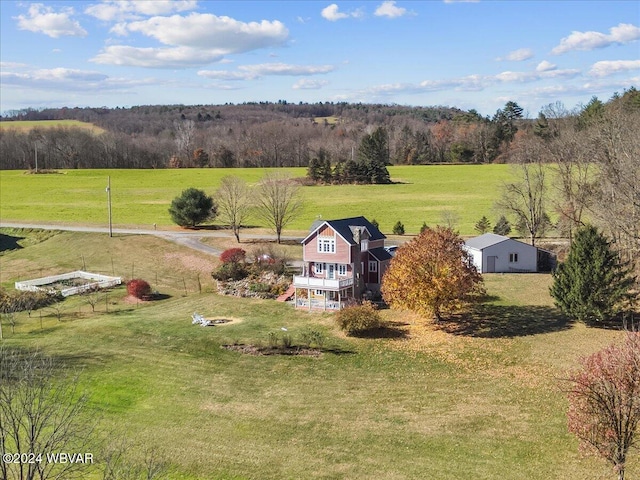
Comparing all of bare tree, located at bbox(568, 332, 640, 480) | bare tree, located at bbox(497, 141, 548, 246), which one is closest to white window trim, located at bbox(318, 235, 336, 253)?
bare tree, located at bbox(497, 141, 548, 246)

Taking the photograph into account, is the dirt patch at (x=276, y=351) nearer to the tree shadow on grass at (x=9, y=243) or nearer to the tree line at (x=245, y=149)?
the tree shadow on grass at (x=9, y=243)

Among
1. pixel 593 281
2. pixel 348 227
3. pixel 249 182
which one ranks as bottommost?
pixel 593 281

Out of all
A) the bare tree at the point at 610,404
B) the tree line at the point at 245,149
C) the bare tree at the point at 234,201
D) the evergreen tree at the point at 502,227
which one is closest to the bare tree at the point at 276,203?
the bare tree at the point at 234,201

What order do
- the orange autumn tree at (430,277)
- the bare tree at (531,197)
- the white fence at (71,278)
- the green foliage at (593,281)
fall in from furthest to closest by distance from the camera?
the bare tree at (531,197) → the white fence at (71,278) → the orange autumn tree at (430,277) → the green foliage at (593,281)

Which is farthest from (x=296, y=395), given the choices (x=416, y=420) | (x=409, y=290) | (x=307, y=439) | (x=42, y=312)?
(x=42, y=312)

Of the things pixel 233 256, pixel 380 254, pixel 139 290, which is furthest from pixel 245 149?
pixel 380 254

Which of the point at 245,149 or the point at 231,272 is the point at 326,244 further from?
the point at 245,149

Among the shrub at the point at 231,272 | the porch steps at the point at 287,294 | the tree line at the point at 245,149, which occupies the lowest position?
the porch steps at the point at 287,294

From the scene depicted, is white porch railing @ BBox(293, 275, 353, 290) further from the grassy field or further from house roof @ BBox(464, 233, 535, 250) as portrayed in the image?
house roof @ BBox(464, 233, 535, 250)
